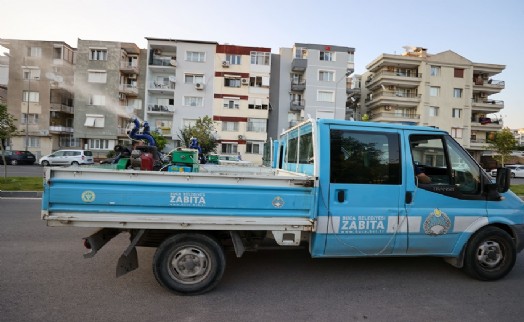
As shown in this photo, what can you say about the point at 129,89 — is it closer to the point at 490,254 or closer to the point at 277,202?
the point at 277,202

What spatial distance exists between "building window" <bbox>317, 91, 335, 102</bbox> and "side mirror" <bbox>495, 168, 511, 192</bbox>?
39.0 meters

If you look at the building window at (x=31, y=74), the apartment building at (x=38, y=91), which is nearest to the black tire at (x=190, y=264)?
the apartment building at (x=38, y=91)

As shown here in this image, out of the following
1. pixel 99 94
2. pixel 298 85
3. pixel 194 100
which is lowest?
pixel 194 100

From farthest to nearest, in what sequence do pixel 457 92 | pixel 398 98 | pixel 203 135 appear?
1. pixel 457 92
2. pixel 398 98
3. pixel 203 135

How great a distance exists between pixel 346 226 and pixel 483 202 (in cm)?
200

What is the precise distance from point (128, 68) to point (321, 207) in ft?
142

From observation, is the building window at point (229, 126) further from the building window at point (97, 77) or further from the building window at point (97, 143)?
the building window at point (97, 77)

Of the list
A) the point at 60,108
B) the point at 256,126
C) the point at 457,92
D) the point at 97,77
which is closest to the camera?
the point at 256,126

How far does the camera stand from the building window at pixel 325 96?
42250mm

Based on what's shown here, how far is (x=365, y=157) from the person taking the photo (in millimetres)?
4082

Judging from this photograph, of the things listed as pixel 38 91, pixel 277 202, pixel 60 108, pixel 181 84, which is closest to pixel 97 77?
pixel 60 108

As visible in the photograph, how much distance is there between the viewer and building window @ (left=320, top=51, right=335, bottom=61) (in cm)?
4232

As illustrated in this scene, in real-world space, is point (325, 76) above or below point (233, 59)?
below

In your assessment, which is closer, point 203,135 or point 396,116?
point 203,135
